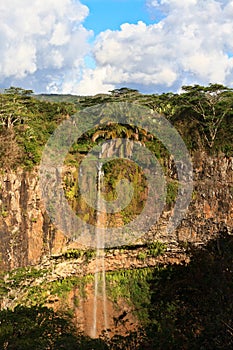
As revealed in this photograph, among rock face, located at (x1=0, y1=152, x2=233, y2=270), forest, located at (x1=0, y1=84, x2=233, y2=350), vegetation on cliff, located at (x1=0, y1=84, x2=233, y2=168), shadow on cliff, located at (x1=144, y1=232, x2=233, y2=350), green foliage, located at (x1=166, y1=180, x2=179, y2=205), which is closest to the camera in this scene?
shadow on cliff, located at (x1=144, y1=232, x2=233, y2=350)

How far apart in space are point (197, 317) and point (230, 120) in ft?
45.7

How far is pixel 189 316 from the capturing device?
6.48 m

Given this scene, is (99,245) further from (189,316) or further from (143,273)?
(189,316)

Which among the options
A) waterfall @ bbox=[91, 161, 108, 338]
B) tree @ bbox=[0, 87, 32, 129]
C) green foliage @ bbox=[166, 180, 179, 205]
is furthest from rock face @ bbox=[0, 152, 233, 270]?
tree @ bbox=[0, 87, 32, 129]

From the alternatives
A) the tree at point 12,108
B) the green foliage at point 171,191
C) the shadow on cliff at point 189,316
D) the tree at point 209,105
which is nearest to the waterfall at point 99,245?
the green foliage at point 171,191

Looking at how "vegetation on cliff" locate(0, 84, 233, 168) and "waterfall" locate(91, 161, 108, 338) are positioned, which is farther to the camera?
"waterfall" locate(91, 161, 108, 338)

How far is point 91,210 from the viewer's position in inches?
636

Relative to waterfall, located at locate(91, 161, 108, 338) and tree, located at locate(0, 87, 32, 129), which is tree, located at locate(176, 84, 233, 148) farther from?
tree, located at locate(0, 87, 32, 129)

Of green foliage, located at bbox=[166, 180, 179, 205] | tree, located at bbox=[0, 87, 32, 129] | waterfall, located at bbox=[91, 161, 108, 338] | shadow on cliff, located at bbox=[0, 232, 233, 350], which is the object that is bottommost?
shadow on cliff, located at bbox=[0, 232, 233, 350]

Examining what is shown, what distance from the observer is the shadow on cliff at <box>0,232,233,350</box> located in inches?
223

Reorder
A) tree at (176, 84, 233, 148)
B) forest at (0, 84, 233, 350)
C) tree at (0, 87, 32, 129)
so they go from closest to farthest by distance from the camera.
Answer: forest at (0, 84, 233, 350) < tree at (0, 87, 32, 129) < tree at (176, 84, 233, 148)

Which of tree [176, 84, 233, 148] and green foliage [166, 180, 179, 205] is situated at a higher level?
tree [176, 84, 233, 148]

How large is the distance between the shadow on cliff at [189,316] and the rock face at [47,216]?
577 cm

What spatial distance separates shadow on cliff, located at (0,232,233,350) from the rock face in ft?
18.9
